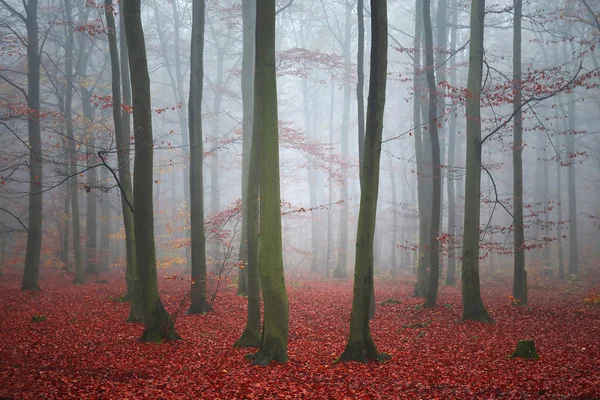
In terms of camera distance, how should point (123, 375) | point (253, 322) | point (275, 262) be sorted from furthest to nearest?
1. point (253, 322)
2. point (275, 262)
3. point (123, 375)

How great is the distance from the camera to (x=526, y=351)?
736 centimetres

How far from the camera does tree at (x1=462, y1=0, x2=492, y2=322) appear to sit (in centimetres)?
1080

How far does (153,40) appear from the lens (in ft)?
89.1

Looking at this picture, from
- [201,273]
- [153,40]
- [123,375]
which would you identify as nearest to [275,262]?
[123,375]

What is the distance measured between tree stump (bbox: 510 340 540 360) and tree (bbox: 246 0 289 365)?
12.7 feet

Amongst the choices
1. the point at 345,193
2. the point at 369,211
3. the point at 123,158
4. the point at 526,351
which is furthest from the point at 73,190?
the point at 526,351

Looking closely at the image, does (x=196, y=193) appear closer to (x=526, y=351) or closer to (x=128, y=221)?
(x=128, y=221)

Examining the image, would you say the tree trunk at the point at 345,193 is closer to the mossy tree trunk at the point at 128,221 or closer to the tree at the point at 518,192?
the tree at the point at 518,192

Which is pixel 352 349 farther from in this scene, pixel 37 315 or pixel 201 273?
pixel 37 315

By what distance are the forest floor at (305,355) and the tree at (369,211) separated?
Answer: 0.33 meters

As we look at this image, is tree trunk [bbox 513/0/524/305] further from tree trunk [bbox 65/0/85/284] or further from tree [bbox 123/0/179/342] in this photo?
tree trunk [bbox 65/0/85/284]

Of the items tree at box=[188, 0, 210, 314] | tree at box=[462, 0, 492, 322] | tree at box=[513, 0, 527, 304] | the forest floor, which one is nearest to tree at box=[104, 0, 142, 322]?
the forest floor

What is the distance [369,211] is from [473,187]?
4710 millimetres

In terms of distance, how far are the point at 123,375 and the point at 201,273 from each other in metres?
5.05
